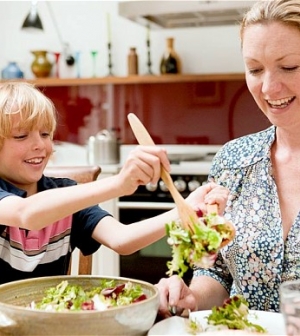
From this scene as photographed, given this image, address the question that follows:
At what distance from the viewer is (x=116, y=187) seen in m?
1.05

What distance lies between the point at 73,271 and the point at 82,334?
91cm

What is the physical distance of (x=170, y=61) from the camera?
399 centimetres

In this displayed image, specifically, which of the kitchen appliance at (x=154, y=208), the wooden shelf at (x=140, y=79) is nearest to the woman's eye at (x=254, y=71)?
the kitchen appliance at (x=154, y=208)

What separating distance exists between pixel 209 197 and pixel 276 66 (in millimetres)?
410

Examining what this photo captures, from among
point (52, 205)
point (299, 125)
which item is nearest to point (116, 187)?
point (52, 205)

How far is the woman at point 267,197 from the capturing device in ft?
4.46

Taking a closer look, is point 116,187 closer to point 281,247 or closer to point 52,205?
point 52,205

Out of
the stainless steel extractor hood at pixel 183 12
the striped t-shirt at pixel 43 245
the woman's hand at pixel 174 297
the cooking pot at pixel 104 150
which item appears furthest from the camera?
the cooking pot at pixel 104 150

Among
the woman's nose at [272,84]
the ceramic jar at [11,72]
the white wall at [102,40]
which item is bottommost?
the woman's nose at [272,84]

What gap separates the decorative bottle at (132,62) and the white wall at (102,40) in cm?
10

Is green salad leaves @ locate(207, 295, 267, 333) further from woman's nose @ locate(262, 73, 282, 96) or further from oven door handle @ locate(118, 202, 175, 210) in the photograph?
oven door handle @ locate(118, 202, 175, 210)

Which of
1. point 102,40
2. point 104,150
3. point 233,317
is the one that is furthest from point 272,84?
point 102,40

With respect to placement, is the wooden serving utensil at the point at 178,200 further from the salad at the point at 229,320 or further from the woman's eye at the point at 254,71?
the woman's eye at the point at 254,71

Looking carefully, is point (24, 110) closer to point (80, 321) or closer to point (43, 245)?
point (43, 245)
